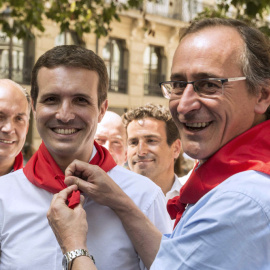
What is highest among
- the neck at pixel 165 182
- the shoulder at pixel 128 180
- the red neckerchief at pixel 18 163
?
the shoulder at pixel 128 180

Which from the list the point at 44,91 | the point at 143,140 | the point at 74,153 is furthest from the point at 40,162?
the point at 143,140

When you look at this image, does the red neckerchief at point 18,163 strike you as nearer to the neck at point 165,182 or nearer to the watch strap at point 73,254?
the neck at point 165,182

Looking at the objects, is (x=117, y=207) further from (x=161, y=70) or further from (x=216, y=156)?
(x=161, y=70)

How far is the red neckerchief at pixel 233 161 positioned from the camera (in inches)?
70.1

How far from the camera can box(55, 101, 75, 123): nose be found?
2.55 metres

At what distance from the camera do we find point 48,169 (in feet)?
8.45

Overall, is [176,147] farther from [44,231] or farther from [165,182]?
[44,231]

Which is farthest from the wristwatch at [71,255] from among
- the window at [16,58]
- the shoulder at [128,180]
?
the window at [16,58]

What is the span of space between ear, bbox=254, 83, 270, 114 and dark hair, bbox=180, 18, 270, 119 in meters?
0.02

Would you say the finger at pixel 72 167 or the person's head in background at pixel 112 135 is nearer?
the finger at pixel 72 167

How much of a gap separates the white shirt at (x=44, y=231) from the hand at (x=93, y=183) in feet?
0.46

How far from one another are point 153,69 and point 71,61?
1945cm

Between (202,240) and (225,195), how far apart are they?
17 cm

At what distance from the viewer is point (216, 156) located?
1.91m
